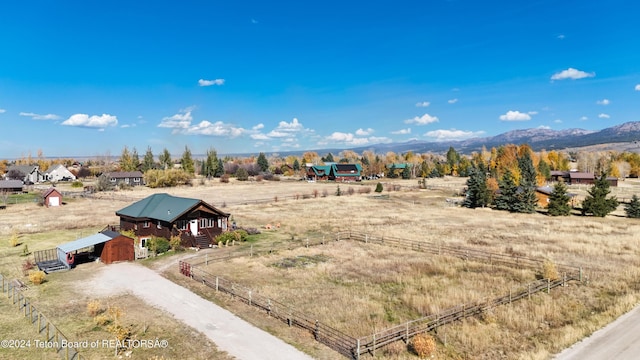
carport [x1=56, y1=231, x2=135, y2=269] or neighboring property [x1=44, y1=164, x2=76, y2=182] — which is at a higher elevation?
neighboring property [x1=44, y1=164, x2=76, y2=182]

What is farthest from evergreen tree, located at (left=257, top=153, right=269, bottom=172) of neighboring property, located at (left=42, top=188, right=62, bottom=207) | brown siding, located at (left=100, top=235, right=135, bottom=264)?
brown siding, located at (left=100, top=235, right=135, bottom=264)

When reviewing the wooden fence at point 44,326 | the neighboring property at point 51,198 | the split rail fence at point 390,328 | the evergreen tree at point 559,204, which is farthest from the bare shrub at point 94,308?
the evergreen tree at point 559,204

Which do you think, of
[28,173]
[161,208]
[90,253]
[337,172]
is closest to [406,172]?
[337,172]

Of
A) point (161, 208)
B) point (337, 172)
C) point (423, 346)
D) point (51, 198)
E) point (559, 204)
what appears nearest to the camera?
point (423, 346)

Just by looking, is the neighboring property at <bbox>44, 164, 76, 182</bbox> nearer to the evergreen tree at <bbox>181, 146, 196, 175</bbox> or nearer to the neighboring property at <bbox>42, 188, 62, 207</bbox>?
the evergreen tree at <bbox>181, 146, 196, 175</bbox>

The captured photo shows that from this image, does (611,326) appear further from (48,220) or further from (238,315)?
(48,220)

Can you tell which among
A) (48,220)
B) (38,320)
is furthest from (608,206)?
(48,220)

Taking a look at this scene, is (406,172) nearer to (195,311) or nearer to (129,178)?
(129,178)
